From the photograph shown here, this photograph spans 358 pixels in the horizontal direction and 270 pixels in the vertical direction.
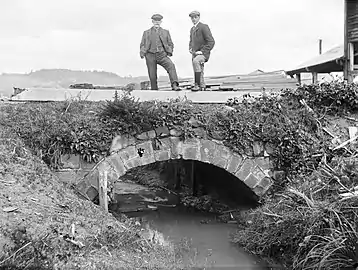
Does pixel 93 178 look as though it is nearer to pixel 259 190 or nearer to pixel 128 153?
pixel 128 153

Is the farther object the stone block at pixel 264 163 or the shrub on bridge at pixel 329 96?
the shrub on bridge at pixel 329 96

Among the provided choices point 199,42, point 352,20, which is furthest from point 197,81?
point 352,20

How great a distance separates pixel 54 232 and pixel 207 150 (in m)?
3.98

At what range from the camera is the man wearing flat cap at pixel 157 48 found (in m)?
10.1

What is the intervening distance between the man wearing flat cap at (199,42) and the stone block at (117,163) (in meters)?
Answer: 2.89

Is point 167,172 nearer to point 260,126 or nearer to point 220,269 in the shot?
point 260,126

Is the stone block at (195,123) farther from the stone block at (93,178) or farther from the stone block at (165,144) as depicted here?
the stone block at (93,178)

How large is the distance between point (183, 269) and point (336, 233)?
2.11 m

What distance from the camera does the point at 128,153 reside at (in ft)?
28.3

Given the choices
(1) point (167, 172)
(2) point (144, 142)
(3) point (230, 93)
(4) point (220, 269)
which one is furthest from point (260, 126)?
(1) point (167, 172)

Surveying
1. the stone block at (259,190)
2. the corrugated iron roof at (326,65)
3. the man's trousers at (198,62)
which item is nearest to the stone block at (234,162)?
the stone block at (259,190)

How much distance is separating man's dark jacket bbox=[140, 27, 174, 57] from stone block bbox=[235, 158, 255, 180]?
301 cm

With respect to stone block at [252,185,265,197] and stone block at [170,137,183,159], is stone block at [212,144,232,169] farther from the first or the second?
stone block at [252,185,265,197]

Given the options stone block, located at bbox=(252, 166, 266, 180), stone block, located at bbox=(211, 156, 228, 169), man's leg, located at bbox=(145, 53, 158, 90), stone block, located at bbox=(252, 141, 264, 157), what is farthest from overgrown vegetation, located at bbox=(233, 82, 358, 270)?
man's leg, located at bbox=(145, 53, 158, 90)
